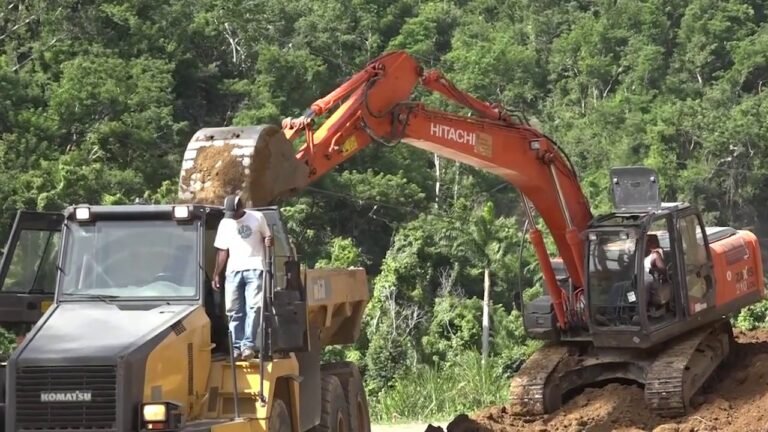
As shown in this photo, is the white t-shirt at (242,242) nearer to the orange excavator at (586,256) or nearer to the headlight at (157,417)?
the headlight at (157,417)

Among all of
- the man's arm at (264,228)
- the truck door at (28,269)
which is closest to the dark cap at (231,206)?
the man's arm at (264,228)

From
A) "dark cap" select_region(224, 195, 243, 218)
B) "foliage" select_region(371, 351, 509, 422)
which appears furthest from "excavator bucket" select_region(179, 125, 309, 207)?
"foliage" select_region(371, 351, 509, 422)

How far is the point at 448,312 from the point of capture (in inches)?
1608

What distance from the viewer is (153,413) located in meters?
10.3

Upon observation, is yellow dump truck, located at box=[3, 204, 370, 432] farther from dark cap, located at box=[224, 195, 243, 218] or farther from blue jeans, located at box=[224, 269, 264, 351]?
dark cap, located at box=[224, 195, 243, 218]

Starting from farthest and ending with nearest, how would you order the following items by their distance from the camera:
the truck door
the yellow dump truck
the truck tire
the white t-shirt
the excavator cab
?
1. the excavator cab
2. the truck tire
3. the truck door
4. the white t-shirt
5. the yellow dump truck

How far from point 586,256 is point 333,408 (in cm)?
446

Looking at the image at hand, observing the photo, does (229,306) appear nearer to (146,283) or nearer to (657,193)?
(146,283)

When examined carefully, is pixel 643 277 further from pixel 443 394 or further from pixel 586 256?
pixel 443 394

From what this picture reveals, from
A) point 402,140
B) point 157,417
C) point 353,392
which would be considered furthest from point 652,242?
point 157,417

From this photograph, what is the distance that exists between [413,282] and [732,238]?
22.7 m

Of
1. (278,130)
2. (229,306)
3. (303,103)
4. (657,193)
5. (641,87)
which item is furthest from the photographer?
(641,87)

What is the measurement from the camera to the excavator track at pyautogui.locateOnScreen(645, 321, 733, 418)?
16.4m

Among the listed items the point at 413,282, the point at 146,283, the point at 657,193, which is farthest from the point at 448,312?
the point at 146,283
